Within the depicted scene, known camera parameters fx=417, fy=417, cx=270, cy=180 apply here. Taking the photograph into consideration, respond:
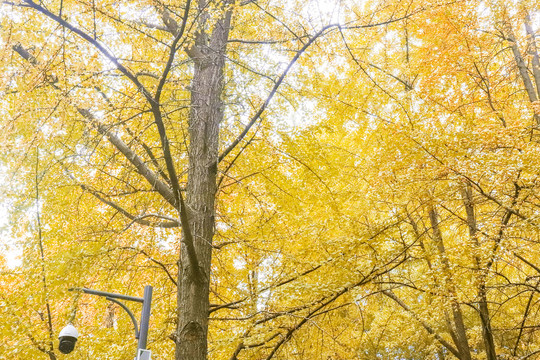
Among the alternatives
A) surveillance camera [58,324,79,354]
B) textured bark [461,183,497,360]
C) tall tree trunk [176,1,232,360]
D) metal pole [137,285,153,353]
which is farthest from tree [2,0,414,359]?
textured bark [461,183,497,360]

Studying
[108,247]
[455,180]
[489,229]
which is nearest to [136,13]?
[108,247]

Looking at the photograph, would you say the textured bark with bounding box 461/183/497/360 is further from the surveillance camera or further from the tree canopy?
the surveillance camera

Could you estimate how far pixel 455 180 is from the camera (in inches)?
230

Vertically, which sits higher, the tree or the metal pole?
the tree

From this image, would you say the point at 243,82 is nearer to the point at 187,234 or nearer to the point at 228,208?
the point at 187,234

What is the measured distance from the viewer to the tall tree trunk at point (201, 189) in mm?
4188

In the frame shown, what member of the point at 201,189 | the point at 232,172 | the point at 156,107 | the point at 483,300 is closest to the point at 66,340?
the point at 201,189

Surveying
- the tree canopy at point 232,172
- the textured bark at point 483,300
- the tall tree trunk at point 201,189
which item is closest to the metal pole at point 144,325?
the tree canopy at point 232,172

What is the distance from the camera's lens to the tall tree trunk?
4.19m

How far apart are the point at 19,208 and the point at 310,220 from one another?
4325mm

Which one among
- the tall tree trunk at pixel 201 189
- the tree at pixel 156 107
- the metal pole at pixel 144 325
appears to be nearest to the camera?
the tree at pixel 156 107

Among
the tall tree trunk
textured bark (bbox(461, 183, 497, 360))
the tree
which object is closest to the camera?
the tree

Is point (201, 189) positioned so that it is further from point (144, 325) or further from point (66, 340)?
point (66, 340)

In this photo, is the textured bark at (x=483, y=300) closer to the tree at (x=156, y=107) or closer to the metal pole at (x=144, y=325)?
the tree at (x=156, y=107)
